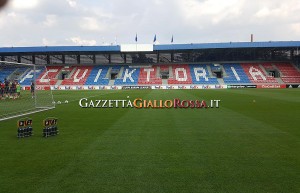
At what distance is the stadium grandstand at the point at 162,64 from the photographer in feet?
212

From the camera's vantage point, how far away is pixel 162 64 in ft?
243

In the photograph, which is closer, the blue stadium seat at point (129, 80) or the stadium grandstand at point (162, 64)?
the stadium grandstand at point (162, 64)

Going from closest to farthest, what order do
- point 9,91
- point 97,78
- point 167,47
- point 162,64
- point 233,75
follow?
point 9,91
point 167,47
point 233,75
point 97,78
point 162,64

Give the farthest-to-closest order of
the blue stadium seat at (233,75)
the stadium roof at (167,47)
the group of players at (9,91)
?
the blue stadium seat at (233,75) → the stadium roof at (167,47) → the group of players at (9,91)

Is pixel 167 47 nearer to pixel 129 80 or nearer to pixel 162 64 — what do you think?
pixel 162 64

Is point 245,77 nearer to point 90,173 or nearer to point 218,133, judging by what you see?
point 218,133

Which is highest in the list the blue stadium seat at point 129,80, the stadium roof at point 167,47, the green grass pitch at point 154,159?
the stadium roof at point 167,47

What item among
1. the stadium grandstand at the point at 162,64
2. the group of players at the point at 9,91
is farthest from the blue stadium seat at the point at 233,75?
the group of players at the point at 9,91

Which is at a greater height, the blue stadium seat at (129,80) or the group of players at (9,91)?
the blue stadium seat at (129,80)

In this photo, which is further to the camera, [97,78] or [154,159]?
[97,78]

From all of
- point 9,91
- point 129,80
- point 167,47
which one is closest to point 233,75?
point 167,47

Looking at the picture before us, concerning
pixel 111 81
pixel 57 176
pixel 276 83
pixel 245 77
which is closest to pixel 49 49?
pixel 111 81

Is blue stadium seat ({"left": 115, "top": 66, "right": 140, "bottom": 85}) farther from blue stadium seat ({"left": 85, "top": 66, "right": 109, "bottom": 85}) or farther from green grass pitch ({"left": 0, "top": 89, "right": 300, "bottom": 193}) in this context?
green grass pitch ({"left": 0, "top": 89, "right": 300, "bottom": 193})

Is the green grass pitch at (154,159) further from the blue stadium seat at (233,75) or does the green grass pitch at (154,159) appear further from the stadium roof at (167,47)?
the blue stadium seat at (233,75)
